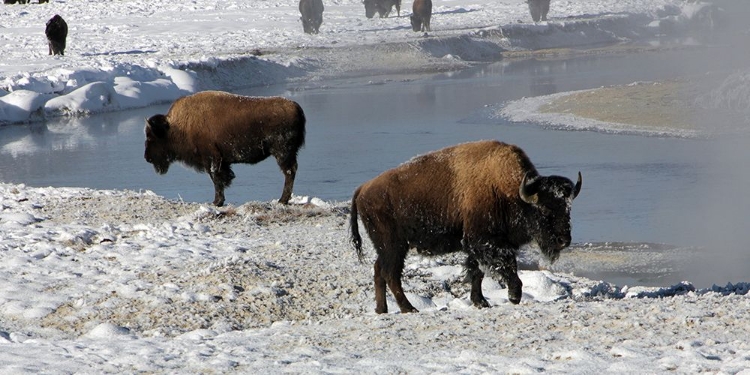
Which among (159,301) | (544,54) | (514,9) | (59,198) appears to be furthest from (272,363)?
(514,9)

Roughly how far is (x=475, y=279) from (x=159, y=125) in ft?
17.4

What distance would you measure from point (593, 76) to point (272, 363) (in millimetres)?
23011

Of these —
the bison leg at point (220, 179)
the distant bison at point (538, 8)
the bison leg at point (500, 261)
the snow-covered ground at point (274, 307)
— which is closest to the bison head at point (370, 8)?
the distant bison at point (538, 8)

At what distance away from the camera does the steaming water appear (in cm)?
901

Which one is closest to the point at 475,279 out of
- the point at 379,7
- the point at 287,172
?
the point at 287,172

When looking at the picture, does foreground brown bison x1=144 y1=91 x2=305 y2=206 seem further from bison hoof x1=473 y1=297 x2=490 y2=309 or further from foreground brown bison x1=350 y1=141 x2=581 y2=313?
bison hoof x1=473 y1=297 x2=490 y2=309

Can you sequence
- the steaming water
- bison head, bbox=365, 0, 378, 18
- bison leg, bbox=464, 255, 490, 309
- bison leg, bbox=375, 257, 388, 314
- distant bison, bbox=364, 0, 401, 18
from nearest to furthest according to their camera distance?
1. bison leg, bbox=464, 255, 490, 309
2. bison leg, bbox=375, 257, 388, 314
3. the steaming water
4. bison head, bbox=365, 0, 378, 18
5. distant bison, bbox=364, 0, 401, 18

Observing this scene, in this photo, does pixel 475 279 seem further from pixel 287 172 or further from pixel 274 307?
pixel 287 172

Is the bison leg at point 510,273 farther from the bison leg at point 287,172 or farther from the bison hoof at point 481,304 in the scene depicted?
the bison leg at point 287,172

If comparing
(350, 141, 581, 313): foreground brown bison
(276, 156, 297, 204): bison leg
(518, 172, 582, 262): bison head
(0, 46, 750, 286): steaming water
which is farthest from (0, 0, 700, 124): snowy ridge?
(518, 172, 582, 262): bison head

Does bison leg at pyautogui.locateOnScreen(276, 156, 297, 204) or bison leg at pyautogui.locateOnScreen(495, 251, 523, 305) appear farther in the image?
bison leg at pyautogui.locateOnScreen(276, 156, 297, 204)

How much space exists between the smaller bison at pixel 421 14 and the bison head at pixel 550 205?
1299 inches

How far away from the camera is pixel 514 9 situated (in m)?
52.3

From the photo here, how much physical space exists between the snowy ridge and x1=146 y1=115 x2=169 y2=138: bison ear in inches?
475
